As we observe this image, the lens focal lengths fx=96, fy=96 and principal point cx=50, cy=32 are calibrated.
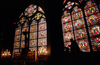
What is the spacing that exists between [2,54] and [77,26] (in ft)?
18.9

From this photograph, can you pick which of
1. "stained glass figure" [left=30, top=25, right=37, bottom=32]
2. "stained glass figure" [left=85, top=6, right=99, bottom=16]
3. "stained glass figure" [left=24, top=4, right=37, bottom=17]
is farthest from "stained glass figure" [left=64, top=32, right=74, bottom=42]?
"stained glass figure" [left=24, top=4, right=37, bottom=17]

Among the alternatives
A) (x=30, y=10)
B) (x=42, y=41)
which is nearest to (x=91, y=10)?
(x=42, y=41)

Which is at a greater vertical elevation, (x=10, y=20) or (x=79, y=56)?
(x=10, y=20)

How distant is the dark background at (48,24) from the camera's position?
18.6ft

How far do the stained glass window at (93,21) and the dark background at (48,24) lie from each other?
517 millimetres

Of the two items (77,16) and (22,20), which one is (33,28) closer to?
(22,20)

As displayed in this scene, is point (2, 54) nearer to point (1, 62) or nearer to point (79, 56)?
point (1, 62)

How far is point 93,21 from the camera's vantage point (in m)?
5.74

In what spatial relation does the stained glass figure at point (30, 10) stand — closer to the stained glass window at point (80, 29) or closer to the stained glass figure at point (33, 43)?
the stained glass figure at point (33, 43)

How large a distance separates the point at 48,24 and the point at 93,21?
2.92m

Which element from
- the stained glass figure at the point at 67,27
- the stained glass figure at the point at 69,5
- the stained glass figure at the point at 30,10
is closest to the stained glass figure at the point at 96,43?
the stained glass figure at the point at 67,27

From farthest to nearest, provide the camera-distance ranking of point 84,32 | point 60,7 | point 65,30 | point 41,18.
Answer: point 41,18 → point 60,7 → point 65,30 → point 84,32

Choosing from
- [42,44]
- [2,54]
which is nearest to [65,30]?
[42,44]

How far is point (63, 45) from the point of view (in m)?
6.00
